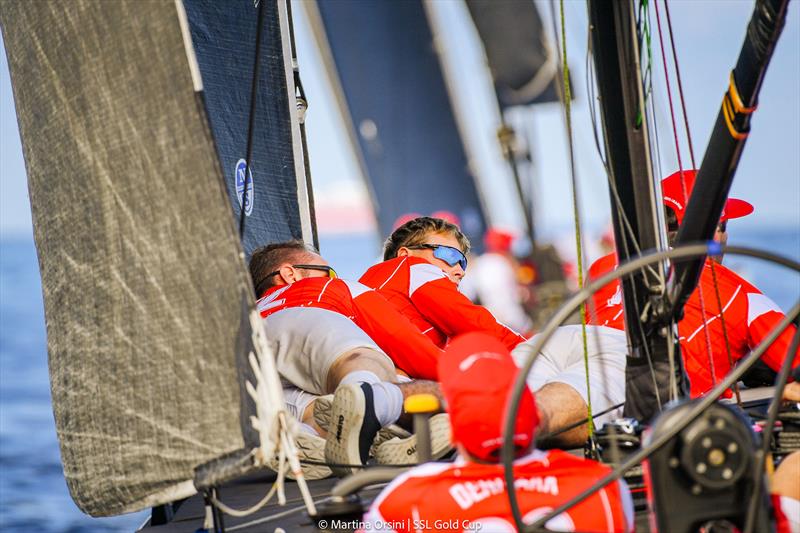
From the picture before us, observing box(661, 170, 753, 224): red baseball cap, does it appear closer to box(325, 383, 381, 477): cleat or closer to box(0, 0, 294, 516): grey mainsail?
box(325, 383, 381, 477): cleat

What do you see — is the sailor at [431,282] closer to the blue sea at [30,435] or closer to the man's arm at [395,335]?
the man's arm at [395,335]

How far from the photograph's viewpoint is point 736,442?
2.01 meters

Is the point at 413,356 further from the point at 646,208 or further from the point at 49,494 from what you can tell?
the point at 49,494

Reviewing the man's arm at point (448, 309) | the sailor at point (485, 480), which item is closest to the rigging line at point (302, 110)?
the man's arm at point (448, 309)

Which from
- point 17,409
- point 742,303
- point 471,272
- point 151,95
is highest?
point 151,95

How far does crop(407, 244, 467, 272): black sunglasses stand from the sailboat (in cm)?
175

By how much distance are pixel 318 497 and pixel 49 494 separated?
23.5ft

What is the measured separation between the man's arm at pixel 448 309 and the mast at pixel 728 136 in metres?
1.50

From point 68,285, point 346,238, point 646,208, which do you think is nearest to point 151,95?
point 68,285

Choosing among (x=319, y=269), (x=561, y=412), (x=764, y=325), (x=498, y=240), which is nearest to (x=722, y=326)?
(x=764, y=325)

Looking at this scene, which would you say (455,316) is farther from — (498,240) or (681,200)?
(498,240)

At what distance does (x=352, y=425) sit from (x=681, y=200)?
155 cm

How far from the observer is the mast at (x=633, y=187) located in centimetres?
314

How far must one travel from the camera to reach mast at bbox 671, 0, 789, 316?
2.60 metres
